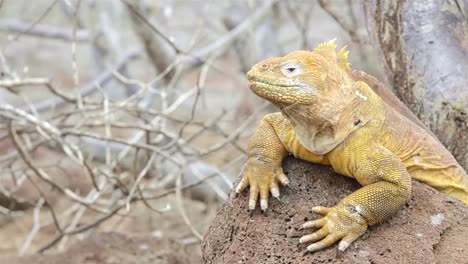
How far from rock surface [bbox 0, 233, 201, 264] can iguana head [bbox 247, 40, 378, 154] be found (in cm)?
235

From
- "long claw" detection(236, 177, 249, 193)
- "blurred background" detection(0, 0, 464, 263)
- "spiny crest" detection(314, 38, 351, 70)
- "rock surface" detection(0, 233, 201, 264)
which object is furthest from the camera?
"blurred background" detection(0, 0, 464, 263)

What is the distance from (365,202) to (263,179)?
1.48 ft

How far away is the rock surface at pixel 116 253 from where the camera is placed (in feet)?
16.6

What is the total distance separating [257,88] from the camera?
9.38 feet

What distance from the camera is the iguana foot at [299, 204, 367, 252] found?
110 inches

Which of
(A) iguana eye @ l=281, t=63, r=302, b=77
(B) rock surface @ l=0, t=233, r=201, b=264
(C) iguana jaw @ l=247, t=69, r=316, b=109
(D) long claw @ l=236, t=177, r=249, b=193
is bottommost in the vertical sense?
(B) rock surface @ l=0, t=233, r=201, b=264

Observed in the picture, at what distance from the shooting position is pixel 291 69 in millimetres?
2869

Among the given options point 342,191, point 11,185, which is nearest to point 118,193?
point 11,185

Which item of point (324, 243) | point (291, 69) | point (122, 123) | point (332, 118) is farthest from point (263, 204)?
point (122, 123)

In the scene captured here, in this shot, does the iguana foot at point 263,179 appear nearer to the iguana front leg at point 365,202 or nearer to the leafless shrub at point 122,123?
the iguana front leg at point 365,202

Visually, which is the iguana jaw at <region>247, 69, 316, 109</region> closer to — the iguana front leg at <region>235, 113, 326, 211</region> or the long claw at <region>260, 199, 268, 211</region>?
the iguana front leg at <region>235, 113, 326, 211</region>

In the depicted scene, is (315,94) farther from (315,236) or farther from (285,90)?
(315,236)

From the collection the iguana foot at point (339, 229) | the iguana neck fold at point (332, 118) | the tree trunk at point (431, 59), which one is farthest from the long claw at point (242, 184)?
the tree trunk at point (431, 59)

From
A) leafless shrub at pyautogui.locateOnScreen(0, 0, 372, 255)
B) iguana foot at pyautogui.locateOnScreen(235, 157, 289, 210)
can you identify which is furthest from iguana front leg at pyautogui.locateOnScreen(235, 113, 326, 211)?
leafless shrub at pyautogui.locateOnScreen(0, 0, 372, 255)
